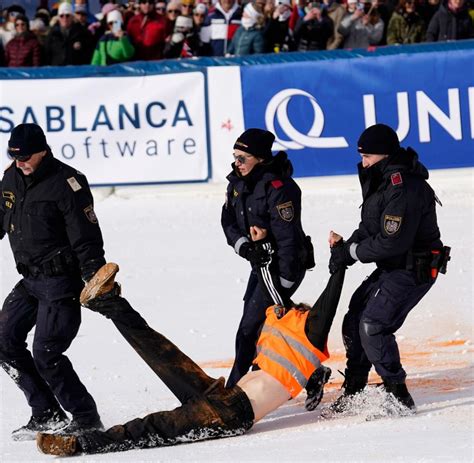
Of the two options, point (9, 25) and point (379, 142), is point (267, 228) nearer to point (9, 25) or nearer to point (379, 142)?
point (379, 142)

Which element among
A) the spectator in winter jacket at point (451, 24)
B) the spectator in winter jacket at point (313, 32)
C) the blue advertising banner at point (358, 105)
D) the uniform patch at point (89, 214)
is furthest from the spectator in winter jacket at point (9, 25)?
the uniform patch at point (89, 214)

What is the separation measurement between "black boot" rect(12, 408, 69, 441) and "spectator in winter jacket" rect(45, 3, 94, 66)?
26.5 ft

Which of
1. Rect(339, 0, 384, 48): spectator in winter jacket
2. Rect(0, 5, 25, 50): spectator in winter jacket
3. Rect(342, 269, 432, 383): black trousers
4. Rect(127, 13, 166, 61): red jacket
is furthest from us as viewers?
Rect(0, 5, 25, 50): spectator in winter jacket

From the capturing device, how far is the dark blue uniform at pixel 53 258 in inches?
255

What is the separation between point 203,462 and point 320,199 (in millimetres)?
7199

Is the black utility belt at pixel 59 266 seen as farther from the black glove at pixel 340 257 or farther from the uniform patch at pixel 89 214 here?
the black glove at pixel 340 257

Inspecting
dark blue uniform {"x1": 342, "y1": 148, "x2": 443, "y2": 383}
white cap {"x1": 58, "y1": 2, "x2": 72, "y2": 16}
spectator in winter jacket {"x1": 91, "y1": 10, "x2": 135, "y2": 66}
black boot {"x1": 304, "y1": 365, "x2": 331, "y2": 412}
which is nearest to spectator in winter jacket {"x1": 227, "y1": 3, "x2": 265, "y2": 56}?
spectator in winter jacket {"x1": 91, "y1": 10, "x2": 135, "y2": 66}

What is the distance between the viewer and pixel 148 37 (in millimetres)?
14414

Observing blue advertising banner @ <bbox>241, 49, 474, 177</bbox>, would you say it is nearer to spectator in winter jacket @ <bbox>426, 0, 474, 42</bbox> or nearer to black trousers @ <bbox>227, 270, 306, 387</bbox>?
spectator in winter jacket @ <bbox>426, 0, 474, 42</bbox>

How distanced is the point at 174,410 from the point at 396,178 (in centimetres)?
172

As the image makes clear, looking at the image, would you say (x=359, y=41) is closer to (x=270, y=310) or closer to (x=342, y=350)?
(x=342, y=350)

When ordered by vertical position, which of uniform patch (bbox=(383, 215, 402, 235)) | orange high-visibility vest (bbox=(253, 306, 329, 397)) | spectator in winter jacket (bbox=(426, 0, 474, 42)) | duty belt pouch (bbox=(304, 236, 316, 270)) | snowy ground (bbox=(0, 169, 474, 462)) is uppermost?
spectator in winter jacket (bbox=(426, 0, 474, 42))

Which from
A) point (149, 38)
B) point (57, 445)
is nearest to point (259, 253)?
point (57, 445)

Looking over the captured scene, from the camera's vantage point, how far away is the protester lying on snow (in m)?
6.11
